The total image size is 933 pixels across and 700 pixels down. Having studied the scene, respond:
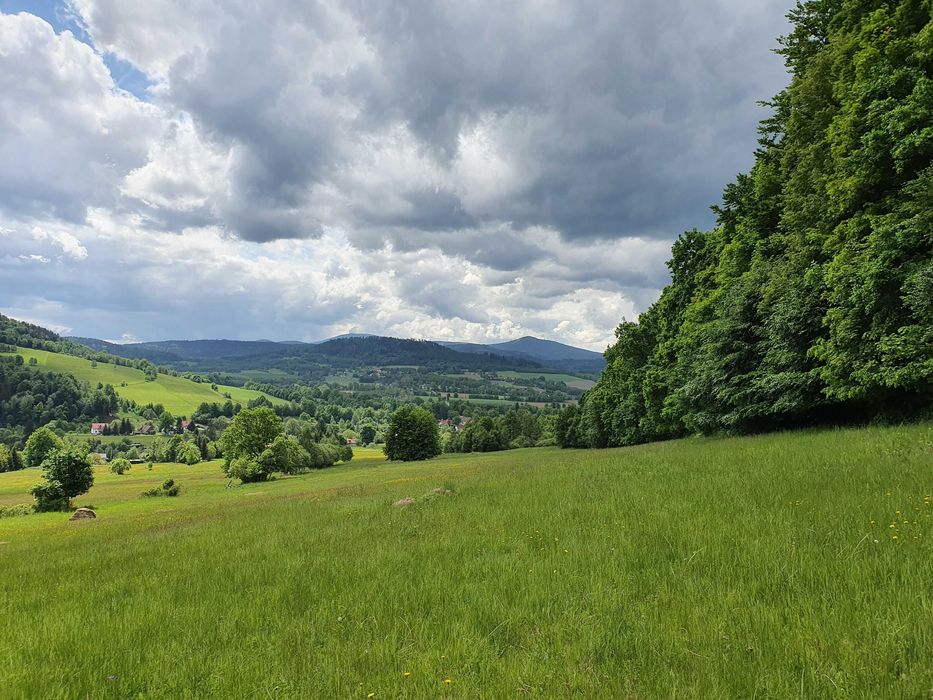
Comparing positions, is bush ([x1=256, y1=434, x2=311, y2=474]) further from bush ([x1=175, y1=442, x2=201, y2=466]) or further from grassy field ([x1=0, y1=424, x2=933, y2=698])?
bush ([x1=175, y1=442, x2=201, y2=466])

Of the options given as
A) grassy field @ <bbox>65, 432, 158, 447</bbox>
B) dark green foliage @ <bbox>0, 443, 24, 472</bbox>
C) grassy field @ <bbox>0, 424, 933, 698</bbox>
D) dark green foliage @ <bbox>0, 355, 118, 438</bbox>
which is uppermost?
grassy field @ <bbox>0, 424, 933, 698</bbox>

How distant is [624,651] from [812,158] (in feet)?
86.4

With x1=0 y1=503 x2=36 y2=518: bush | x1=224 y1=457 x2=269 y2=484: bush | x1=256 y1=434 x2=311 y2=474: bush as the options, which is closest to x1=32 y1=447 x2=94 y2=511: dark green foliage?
x1=0 y1=503 x2=36 y2=518: bush

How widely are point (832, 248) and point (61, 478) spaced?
59.7 m

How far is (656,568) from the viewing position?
20.2 feet

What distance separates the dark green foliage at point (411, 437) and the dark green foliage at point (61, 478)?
2041 inches

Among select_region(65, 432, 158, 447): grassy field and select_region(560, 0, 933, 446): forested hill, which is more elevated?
select_region(560, 0, 933, 446): forested hill

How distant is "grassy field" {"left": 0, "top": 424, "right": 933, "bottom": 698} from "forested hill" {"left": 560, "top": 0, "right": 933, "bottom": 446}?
919 cm

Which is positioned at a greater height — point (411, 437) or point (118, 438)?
point (411, 437)

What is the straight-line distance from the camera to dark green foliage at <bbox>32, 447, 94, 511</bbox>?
4250 centimetres

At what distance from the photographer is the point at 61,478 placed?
42.8m

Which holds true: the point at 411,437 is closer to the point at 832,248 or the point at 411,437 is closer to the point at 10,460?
the point at 832,248

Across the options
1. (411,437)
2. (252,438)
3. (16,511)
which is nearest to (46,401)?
(252,438)

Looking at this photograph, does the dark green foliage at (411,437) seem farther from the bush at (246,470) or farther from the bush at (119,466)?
the bush at (119,466)
